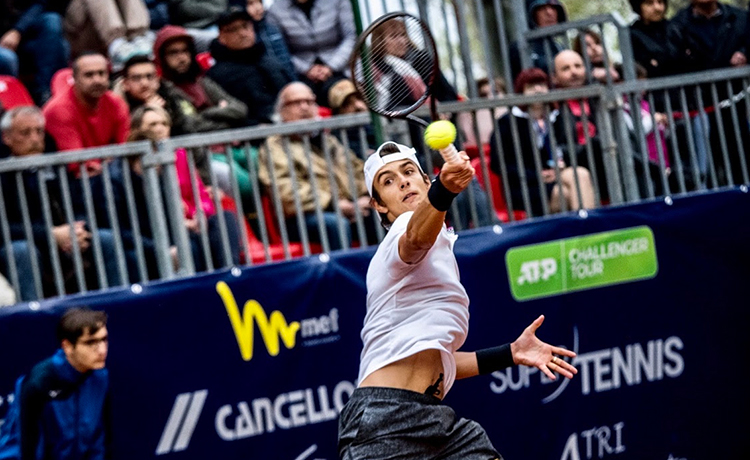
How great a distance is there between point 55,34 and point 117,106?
1.31m

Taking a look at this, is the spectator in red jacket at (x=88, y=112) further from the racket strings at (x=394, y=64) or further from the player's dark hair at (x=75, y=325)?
the racket strings at (x=394, y=64)

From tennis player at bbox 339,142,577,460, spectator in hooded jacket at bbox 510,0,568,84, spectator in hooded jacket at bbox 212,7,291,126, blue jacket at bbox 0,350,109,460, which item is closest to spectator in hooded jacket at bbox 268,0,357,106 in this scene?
spectator in hooded jacket at bbox 212,7,291,126

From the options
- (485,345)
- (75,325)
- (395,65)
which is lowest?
(485,345)

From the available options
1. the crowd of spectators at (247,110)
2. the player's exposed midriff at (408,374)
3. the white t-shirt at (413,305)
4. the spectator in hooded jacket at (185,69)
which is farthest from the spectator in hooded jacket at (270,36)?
the player's exposed midriff at (408,374)

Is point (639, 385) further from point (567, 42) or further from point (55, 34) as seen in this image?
point (55, 34)

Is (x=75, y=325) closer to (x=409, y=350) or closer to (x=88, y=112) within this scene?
(x=88, y=112)

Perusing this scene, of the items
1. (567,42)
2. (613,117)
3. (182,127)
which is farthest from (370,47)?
(567,42)

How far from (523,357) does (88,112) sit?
4227mm

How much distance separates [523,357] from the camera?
524 cm

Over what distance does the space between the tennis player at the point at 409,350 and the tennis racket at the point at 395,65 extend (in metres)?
0.43

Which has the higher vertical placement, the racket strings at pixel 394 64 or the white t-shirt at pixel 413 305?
the racket strings at pixel 394 64

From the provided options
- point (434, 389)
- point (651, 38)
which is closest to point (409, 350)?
point (434, 389)

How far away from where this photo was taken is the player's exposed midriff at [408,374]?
5145 mm

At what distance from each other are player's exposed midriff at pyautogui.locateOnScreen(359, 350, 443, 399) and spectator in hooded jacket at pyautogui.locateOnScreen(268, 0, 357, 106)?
511 centimetres
